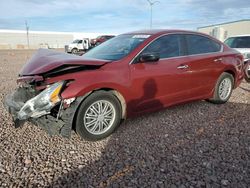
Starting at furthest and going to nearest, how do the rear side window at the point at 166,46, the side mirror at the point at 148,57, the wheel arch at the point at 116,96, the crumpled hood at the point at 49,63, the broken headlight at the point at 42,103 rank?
the rear side window at the point at 166,46 < the side mirror at the point at 148,57 < the wheel arch at the point at 116,96 < the crumpled hood at the point at 49,63 < the broken headlight at the point at 42,103

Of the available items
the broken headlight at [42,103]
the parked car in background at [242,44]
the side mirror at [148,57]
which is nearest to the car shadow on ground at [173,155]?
the broken headlight at [42,103]

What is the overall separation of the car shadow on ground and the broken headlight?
874mm

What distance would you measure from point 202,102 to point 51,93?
3.68 metres

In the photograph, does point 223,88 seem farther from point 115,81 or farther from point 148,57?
point 115,81

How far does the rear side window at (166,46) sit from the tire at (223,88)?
1.40 metres

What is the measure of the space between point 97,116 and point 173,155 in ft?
3.98

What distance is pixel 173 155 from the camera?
320 centimetres

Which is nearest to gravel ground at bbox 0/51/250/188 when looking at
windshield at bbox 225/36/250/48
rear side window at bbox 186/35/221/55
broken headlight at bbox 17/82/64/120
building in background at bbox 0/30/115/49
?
broken headlight at bbox 17/82/64/120

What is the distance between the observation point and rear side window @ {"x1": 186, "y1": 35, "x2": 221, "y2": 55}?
4.68 metres

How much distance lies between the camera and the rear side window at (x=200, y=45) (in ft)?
15.3

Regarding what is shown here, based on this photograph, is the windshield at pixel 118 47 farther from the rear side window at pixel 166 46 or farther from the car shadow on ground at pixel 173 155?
the car shadow on ground at pixel 173 155

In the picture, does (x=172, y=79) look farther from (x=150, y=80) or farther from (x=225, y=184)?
(x=225, y=184)

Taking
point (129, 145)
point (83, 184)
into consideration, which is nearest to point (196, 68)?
point (129, 145)

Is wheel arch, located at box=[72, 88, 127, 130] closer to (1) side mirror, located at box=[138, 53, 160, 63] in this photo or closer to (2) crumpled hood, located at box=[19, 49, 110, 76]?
Answer: (2) crumpled hood, located at box=[19, 49, 110, 76]
